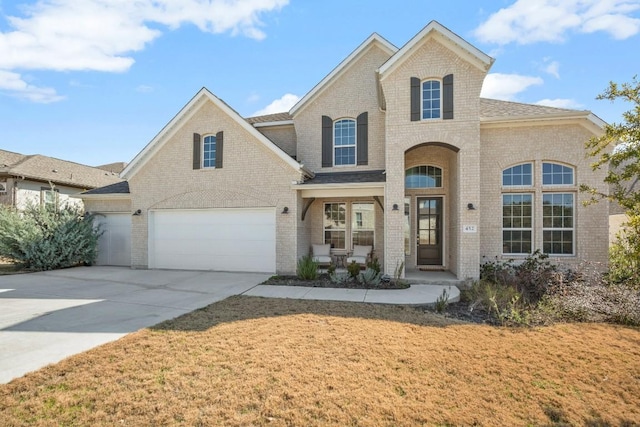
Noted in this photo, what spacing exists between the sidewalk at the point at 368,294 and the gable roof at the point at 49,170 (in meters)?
18.9

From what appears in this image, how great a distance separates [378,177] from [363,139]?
234cm

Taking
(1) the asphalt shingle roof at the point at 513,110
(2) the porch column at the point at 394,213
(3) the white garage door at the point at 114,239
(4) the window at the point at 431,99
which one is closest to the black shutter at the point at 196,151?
(3) the white garage door at the point at 114,239

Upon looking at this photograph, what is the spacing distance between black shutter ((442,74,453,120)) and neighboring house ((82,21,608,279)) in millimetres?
35

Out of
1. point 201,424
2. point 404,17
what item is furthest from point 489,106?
point 201,424

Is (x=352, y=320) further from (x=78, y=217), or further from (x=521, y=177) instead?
(x=78, y=217)

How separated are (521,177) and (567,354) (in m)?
7.26

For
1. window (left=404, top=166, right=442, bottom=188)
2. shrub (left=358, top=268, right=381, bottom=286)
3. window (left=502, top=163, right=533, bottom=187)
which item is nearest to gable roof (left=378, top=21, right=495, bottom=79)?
window (left=502, top=163, right=533, bottom=187)

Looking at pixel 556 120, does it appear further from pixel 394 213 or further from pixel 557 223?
pixel 394 213

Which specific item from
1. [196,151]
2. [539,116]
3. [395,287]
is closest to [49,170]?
[196,151]

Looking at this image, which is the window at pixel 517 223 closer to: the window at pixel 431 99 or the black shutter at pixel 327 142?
the window at pixel 431 99

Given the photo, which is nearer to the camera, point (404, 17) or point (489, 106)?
point (404, 17)

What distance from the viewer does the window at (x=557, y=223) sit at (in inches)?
403

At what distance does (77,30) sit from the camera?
823 centimetres

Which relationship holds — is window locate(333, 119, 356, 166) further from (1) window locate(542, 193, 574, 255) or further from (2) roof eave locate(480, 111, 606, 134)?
(1) window locate(542, 193, 574, 255)
